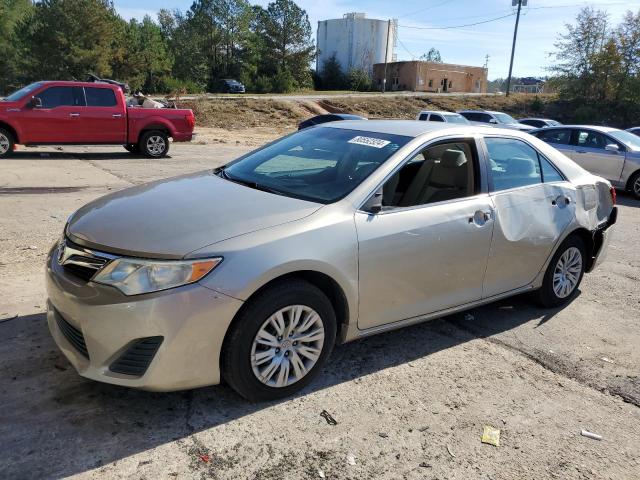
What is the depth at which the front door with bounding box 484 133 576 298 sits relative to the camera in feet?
13.8

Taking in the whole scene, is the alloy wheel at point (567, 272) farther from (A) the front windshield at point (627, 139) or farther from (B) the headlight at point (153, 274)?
(A) the front windshield at point (627, 139)

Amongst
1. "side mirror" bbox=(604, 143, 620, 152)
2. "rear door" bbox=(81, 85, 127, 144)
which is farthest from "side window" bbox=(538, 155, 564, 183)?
"rear door" bbox=(81, 85, 127, 144)

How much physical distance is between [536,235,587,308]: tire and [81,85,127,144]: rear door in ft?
40.0

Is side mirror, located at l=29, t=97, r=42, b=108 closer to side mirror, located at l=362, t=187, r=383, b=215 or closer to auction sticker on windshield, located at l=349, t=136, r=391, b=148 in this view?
auction sticker on windshield, located at l=349, t=136, r=391, b=148

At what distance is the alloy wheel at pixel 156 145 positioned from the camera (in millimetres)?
14766

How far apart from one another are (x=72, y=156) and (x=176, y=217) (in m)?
12.6

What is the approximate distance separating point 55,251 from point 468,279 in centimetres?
284

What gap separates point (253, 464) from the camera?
2.71 m

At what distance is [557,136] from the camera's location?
13617 mm

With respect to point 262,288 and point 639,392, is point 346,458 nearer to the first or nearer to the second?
point 262,288

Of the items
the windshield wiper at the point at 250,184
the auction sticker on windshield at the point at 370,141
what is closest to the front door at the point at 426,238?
the auction sticker on windshield at the point at 370,141

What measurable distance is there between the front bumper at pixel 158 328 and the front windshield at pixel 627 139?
41.1 ft

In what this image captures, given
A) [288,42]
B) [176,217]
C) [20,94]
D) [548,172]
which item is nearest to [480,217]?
[548,172]

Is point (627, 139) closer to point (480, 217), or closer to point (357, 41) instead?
point (480, 217)
